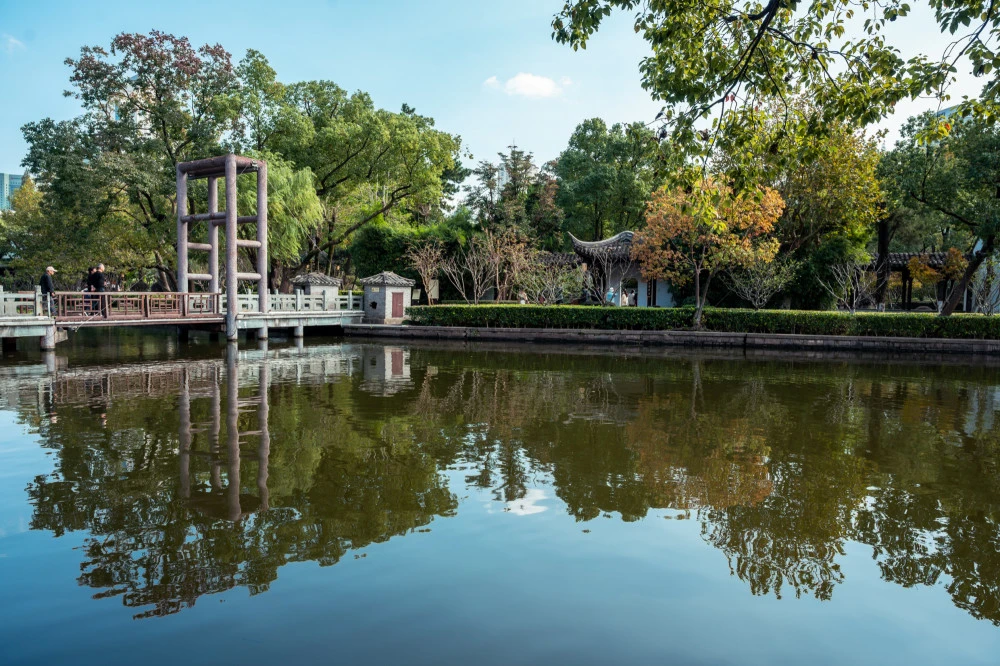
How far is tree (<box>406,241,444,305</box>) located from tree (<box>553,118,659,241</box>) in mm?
7943

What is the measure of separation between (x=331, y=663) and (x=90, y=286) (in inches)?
656

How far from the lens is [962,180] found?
61.5ft

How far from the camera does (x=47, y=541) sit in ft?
13.9

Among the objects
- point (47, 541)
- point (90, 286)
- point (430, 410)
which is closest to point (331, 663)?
point (47, 541)

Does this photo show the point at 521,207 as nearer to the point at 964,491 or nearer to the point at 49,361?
the point at 49,361

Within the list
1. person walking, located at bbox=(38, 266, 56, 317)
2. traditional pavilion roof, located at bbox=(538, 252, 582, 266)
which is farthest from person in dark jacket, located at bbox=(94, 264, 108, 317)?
traditional pavilion roof, located at bbox=(538, 252, 582, 266)

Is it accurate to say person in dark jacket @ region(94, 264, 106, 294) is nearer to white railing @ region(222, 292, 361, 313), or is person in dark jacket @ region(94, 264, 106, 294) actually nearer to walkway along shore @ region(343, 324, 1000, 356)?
white railing @ region(222, 292, 361, 313)

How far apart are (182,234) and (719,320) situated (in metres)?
15.7

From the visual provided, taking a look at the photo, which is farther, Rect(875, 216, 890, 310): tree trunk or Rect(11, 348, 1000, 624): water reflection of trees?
Rect(875, 216, 890, 310): tree trunk

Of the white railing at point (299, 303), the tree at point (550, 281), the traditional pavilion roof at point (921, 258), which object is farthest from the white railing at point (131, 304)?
the traditional pavilion roof at point (921, 258)

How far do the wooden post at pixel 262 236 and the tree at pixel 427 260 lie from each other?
785 centimetres

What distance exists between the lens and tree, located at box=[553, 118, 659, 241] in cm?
3116

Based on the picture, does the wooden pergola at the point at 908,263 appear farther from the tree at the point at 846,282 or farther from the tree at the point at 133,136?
the tree at the point at 133,136

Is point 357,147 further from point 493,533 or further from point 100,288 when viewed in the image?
point 493,533
